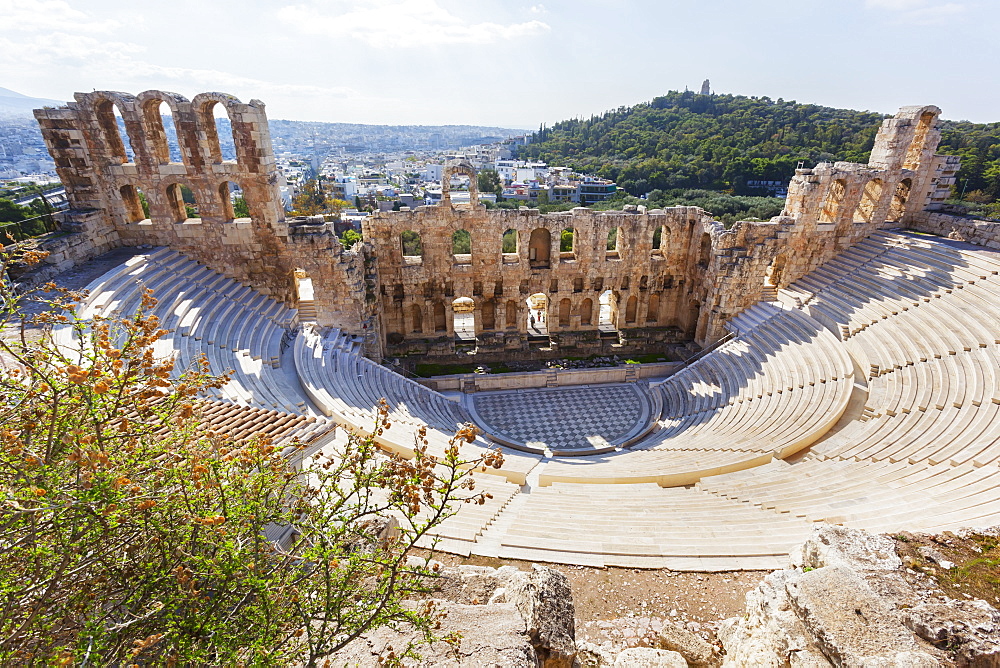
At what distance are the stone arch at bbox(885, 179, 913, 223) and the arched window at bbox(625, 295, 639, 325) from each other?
42.2 feet

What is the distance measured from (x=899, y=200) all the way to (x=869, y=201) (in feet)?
6.31

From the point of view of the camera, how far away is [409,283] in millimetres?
24125

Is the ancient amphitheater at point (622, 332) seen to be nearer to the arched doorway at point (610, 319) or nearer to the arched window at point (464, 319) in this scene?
the arched doorway at point (610, 319)

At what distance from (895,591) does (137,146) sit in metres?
25.3

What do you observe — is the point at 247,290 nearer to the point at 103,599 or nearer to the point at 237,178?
the point at 237,178

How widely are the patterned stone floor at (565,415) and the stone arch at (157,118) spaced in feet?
51.7

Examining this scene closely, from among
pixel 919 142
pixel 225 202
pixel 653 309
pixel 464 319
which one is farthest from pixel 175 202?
pixel 919 142

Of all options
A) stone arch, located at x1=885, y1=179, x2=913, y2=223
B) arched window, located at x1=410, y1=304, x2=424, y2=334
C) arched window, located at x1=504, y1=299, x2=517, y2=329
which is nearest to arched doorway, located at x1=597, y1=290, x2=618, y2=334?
arched window, located at x1=504, y1=299, x2=517, y2=329

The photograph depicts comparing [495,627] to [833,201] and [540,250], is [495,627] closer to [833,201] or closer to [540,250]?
[540,250]

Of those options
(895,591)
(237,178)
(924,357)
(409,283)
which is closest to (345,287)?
(409,283)

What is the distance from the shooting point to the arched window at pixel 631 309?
26.8 m

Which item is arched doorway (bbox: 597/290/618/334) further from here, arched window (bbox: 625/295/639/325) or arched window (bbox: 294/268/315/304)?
arched window (bbox: 294/268/315/304)

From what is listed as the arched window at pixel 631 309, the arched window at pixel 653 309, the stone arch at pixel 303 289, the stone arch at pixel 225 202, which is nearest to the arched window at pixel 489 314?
the arched window at pixel 631 309

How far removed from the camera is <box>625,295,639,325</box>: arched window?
26.8 metres
